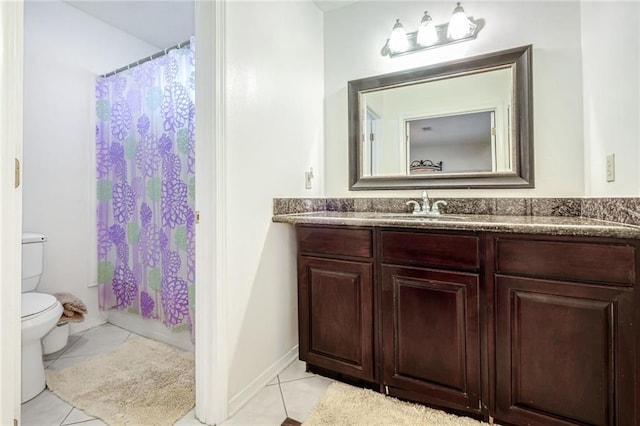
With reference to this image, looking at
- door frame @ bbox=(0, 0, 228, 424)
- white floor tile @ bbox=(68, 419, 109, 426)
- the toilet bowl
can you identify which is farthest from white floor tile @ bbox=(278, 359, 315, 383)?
the toilet bowl

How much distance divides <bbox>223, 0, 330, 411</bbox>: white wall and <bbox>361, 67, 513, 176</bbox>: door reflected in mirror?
45 centimetres

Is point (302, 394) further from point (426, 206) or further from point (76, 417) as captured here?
point (426, 206)

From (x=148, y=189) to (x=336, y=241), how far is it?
1.40 meters

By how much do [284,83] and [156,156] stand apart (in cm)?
101

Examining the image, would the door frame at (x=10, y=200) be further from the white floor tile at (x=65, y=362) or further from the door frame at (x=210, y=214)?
the white floor tile at (x=65, y=362)

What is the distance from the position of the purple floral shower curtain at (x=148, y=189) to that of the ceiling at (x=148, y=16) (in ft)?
1.65

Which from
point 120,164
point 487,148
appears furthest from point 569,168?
point 120,164

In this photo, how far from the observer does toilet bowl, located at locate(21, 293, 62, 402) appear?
142 cm

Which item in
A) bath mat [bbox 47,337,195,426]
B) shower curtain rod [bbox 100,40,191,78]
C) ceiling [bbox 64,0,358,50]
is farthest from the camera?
ceiling [bbox 64,0,358,50]

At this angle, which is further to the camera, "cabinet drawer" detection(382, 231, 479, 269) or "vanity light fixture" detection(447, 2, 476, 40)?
"vanity light fixture" detection(447, 2, 476, 40)

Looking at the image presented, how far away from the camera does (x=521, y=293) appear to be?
115 cm

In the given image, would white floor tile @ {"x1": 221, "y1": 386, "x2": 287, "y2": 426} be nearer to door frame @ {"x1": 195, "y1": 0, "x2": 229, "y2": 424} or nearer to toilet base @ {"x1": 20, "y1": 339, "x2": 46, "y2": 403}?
door frame @ {"x1": 195, "y1": 0, "x2": 229, "y2": 424}

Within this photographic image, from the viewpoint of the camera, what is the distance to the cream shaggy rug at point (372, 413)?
1.27 m

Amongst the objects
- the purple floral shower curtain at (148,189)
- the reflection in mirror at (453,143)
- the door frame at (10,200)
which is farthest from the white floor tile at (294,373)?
the reflection in mirror at (453,143)
